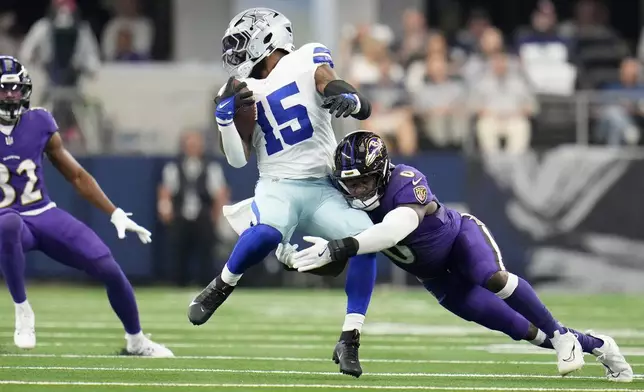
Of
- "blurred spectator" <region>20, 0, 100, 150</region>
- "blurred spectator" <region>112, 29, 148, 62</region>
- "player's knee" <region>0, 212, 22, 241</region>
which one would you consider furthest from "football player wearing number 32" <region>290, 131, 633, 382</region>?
"blurred spectator" <region>112, 29, 148, 62</region>

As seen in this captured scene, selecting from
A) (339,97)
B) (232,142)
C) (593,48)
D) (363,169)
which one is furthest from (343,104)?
(593,48)

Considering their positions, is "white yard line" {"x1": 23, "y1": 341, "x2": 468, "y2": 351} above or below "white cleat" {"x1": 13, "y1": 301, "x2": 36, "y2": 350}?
below

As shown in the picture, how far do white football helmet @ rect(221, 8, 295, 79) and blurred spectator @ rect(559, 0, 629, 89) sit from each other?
768 centimetres

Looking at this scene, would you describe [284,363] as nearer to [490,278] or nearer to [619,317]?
[490,278]

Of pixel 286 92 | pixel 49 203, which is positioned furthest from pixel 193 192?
pixel 286 92

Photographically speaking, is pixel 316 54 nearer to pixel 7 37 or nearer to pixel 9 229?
pixel 9 229

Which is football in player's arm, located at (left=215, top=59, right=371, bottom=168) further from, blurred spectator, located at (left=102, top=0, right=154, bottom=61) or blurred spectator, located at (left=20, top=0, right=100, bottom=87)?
blurred spectator, located at (left=102, top=0, right=154, bottom=61)

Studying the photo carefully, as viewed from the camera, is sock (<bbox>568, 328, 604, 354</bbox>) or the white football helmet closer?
sock (<bbox>568, 328, 604, 354</bbox>)

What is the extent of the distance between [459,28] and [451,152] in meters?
3.75

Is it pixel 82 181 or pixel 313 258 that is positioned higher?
pixel 313 258

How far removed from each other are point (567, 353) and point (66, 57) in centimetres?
838

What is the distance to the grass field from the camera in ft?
20.7

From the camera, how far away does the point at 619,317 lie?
409 inches

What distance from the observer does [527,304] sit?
650cm
